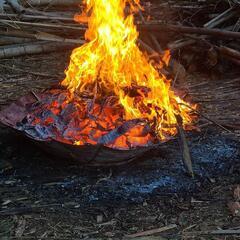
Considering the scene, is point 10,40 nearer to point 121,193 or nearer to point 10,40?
point 10,40

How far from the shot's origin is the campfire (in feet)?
16.5

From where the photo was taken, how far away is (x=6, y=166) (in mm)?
5211

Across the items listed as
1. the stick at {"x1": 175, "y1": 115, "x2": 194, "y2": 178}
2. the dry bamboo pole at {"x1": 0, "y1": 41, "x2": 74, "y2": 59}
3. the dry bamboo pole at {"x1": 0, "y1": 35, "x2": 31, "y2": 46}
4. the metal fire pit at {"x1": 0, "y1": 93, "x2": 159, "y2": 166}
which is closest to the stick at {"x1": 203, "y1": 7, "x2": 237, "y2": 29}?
the dry bamboo pole at {"x1": 0, "y1": 41, "x2": 74, "y2": 59}

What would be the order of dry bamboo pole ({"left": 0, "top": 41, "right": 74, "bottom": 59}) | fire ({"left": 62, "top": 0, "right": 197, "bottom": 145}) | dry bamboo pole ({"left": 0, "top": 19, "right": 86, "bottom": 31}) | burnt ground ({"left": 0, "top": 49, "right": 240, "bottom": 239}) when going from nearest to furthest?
burnt ground ({"left": 0, "top": 49, "right": 240, "bottom": 239})
fire ({"left": 62, "top": 0, "right": 197, "bottom": 145})
dry bamboo pole ({"left": 0, "top": 19, "right": 86, "bottom": 31})
dry bamboo pole ({"left": 0, "top": 41, "right": 74, "bottom": 59})

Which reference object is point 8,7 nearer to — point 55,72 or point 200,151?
point 55,72

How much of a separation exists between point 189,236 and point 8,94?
13.3ft

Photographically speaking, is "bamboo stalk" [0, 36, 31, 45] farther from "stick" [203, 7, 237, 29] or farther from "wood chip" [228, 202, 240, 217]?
"wood chip" [228, 202, 240, 217]

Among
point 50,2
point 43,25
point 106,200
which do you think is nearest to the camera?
point 106,200

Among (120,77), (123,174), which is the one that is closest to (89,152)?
(123,174)

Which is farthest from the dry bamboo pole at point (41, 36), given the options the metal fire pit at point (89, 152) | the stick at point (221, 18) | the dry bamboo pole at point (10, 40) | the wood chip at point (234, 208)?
the wood chip at point (234, 208)

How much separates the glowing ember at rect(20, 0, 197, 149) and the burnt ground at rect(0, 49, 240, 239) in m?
0.36

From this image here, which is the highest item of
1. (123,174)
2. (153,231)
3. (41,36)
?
(41,36)

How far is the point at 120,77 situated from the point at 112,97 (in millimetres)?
403

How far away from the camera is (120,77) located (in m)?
5.67
